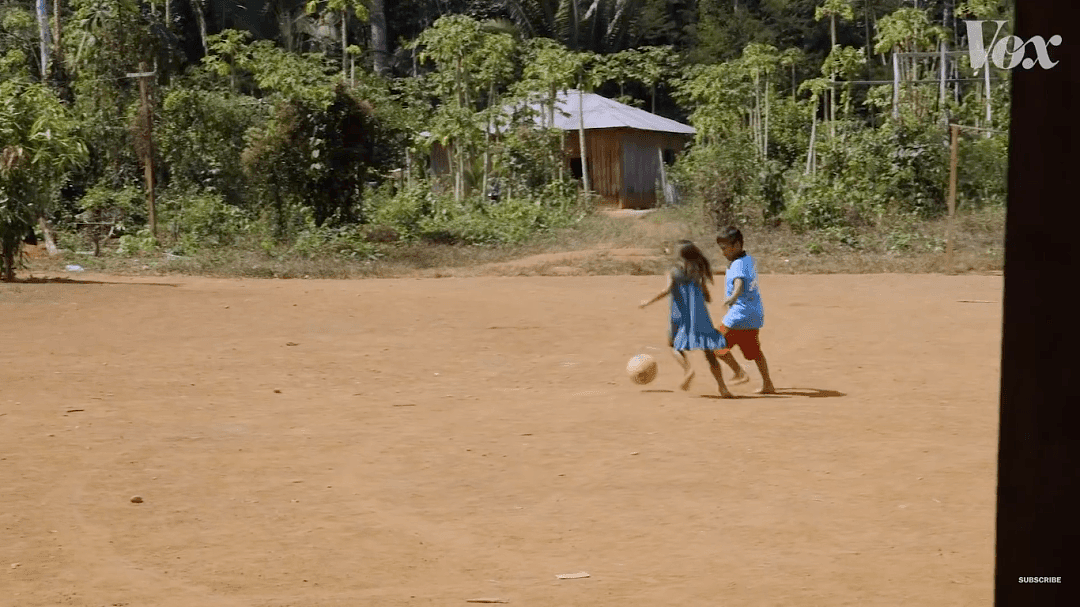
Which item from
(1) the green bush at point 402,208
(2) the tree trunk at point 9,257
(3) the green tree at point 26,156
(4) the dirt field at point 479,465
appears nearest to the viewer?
(4) the dirt field at point 479,465

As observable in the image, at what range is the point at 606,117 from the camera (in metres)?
33.8

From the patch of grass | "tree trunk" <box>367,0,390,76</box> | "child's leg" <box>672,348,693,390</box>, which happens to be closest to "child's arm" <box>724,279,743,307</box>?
"child's leg" <box>672,348,693,390</box>

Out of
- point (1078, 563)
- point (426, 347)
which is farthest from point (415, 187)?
point (1078, 563)

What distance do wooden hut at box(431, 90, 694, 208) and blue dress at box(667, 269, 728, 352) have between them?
963 inches

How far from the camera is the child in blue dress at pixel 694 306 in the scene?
352 inches

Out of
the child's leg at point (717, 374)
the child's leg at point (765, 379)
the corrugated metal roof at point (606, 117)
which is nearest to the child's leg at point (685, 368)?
the child's leg at point (717, 374)

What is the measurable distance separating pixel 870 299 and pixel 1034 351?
1319 cm

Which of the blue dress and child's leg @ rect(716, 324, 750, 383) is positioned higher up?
the blue dress

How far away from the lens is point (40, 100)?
15789 millimetres

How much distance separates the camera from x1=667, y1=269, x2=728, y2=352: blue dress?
8.95 metres

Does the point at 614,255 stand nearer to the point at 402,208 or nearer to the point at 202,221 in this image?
the point at 402,208

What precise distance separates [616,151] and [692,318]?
84.0 feet

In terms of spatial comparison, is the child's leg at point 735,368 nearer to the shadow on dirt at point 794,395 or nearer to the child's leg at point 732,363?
the child's leg at point 732,363

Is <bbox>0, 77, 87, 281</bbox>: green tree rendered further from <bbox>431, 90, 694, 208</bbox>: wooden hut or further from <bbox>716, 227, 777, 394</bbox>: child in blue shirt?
<bbox>431, 90, 694, 208</bbox>: wooden hut
